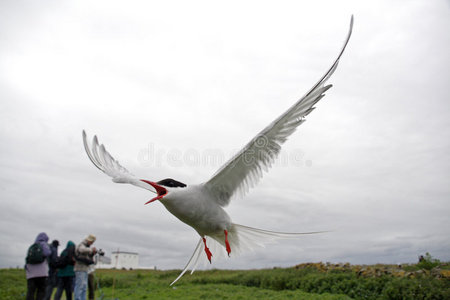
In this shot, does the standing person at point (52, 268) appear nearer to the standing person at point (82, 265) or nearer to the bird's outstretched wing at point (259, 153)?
the standing person at point (82, 265)

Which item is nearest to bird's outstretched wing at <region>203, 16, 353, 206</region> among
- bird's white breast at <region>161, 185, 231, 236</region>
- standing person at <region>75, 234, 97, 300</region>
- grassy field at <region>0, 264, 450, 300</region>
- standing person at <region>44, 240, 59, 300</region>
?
bird's white breast at <region>161, 185, 231, 236</region>

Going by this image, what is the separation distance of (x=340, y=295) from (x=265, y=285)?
4.69 meters

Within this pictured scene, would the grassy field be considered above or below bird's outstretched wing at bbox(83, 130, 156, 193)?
below

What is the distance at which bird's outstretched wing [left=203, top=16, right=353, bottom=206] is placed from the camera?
379 centimetres

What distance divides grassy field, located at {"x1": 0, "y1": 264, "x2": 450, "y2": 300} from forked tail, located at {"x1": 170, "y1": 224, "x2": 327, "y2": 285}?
2329 mm

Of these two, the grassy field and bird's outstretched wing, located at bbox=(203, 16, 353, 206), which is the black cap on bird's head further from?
the grassy field

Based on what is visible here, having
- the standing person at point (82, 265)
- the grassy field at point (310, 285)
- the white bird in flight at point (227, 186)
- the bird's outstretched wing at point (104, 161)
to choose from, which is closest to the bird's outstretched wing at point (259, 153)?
the white bird in flight at point (227, 186)

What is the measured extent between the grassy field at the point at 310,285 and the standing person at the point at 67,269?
110cm

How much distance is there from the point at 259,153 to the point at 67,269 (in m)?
6.32

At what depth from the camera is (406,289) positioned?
8648 millimetres

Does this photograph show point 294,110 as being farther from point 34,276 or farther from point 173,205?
Answer: point 34,276

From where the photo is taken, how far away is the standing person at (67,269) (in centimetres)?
799

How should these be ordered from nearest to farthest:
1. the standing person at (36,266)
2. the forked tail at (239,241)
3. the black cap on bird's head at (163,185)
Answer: the black cap on bird's head at (163,185)
the forked tail at (239,241)
the standing person at (36,266)

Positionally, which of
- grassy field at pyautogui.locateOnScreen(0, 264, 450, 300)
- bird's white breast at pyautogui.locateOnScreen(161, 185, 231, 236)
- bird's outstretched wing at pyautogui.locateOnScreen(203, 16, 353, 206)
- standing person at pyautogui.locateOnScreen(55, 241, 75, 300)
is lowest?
grassy field at pyautogui.locateOnScreen(0, 264, 450, 300)
